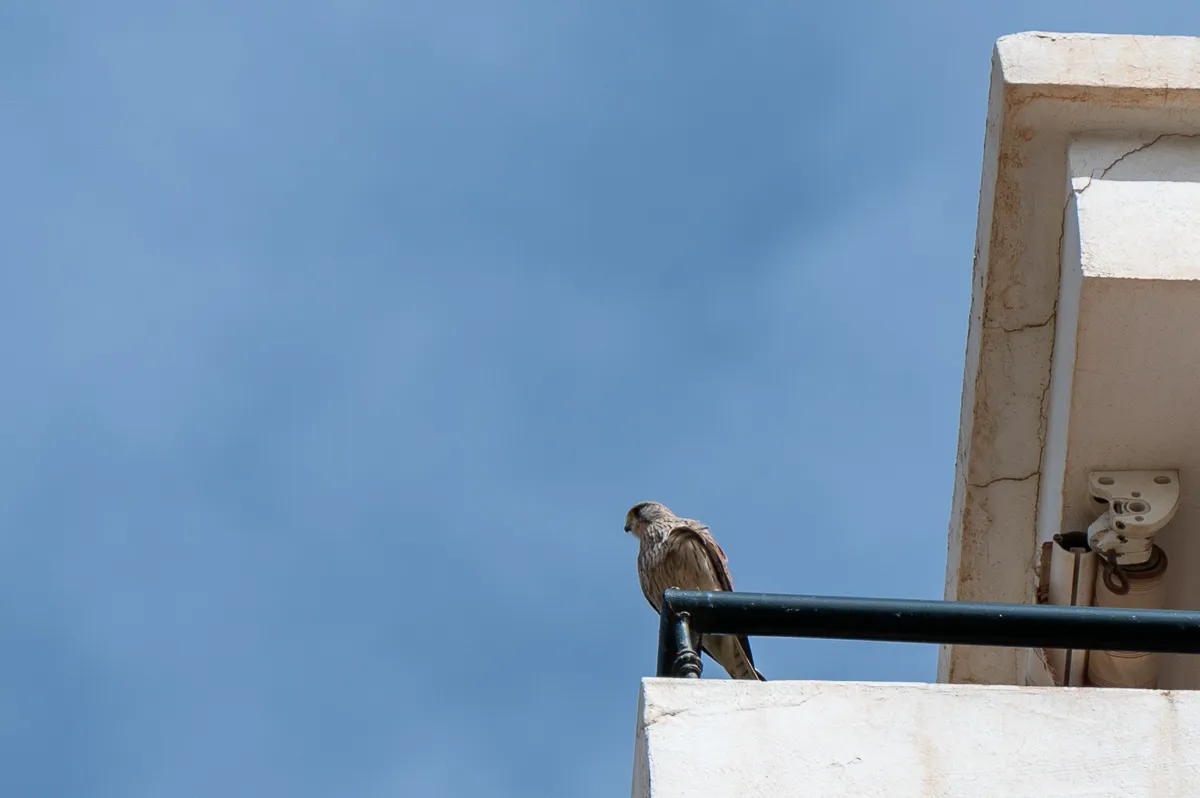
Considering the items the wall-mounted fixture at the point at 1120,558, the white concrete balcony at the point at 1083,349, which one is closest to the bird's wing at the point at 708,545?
the white concrete balcony at the point at 1083,349

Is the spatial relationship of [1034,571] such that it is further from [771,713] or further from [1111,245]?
[771,713]

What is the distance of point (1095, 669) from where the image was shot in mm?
6070

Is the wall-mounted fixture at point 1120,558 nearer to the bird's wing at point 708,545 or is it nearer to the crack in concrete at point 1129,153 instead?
the crack in concrete at point 1129,153

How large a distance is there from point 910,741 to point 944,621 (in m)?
0.44

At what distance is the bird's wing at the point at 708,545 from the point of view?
8008mm

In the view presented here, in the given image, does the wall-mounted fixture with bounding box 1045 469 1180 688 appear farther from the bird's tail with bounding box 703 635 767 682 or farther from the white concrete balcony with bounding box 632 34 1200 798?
the bird's tail with bounding box 703 635 767 682

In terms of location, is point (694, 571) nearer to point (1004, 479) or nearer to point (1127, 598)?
point (1004, 479)

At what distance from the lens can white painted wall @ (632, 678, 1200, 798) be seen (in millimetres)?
3520

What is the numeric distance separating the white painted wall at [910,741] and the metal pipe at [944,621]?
0.28m

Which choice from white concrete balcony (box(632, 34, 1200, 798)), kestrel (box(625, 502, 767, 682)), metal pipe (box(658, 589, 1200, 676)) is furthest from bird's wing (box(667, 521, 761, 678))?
metal pipe (box(658, 589, 1200, 676))

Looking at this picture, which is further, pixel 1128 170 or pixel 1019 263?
pixel 1019 263

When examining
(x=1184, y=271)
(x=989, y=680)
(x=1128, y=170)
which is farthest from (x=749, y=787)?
(x=989, y=680)

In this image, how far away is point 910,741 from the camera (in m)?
3.61

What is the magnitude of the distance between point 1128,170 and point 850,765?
3.09 meters
